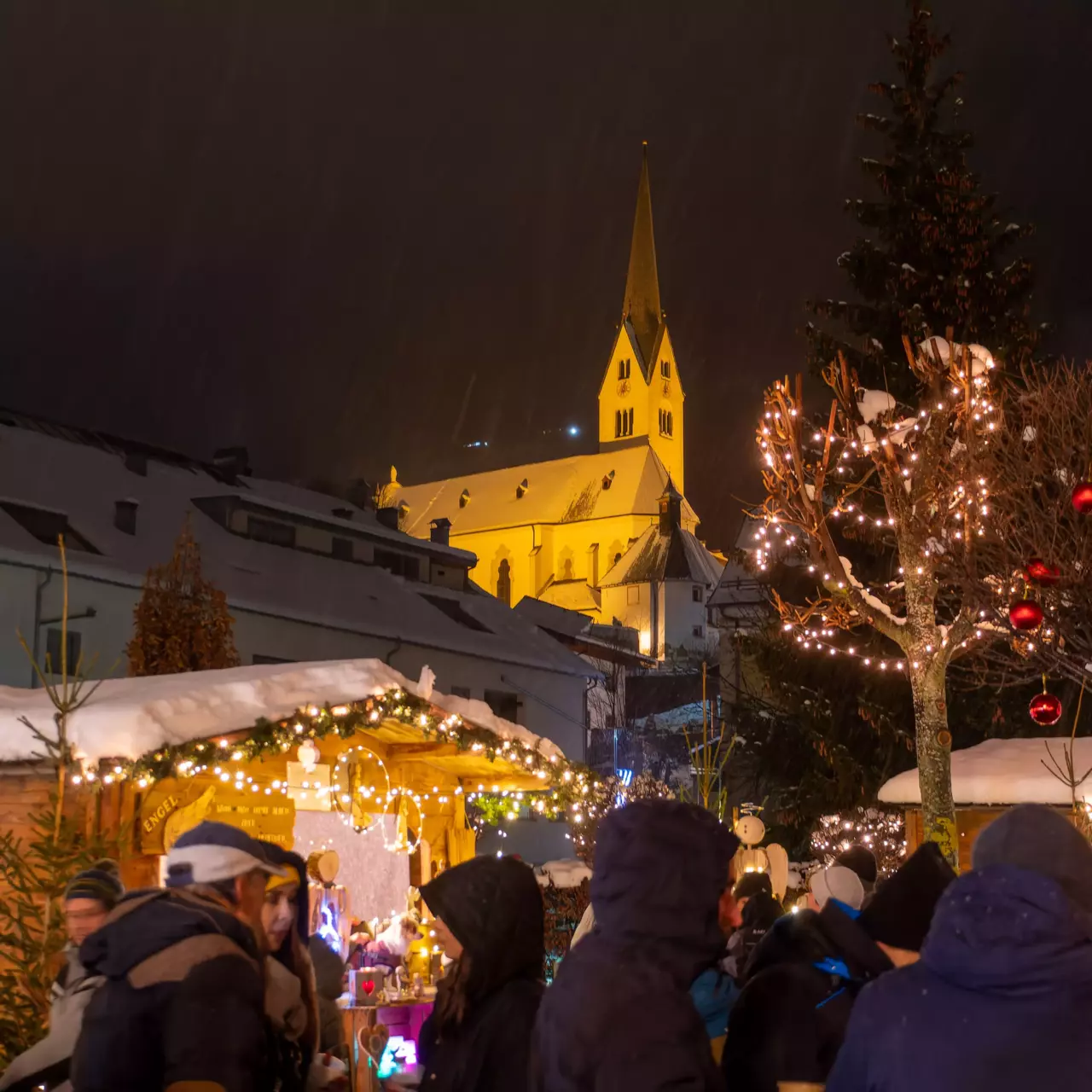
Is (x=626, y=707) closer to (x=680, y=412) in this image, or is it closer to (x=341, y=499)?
(x=341, y=499)

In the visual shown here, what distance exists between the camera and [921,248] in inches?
774

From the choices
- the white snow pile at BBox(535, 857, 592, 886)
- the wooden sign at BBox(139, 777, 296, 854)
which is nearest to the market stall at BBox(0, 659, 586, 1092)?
the wooden sign at BBox(139, 777, 296, 854)

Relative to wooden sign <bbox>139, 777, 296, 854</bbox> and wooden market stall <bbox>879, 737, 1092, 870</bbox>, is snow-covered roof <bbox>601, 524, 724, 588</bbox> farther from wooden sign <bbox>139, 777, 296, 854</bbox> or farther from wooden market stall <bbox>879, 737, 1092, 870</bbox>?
wooden sign <bbox>139, 777, 296, 854</bbox>

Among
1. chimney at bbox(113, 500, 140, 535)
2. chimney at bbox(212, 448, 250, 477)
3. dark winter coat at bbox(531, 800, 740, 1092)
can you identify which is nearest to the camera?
dark winter coat at bbox(531, 800, 740, 1092)

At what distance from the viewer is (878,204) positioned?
19984 mm

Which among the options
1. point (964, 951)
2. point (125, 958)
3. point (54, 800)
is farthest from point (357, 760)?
point (964, 951)

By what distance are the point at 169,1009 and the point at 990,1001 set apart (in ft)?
6.50

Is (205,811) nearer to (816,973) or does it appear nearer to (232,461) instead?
(816,973)

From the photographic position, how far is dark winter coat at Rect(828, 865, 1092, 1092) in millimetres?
2488

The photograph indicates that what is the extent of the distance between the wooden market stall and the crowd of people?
11.9 metres

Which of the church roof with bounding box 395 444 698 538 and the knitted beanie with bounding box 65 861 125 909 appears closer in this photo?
the knitted beanie with bounding box 65 861 125 909

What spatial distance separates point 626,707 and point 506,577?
4129 centimetres

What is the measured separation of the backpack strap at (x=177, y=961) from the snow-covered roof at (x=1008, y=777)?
12714 millimetres

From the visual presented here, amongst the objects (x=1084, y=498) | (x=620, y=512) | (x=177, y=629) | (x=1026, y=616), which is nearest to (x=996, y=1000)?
(x=1084, y=498)
